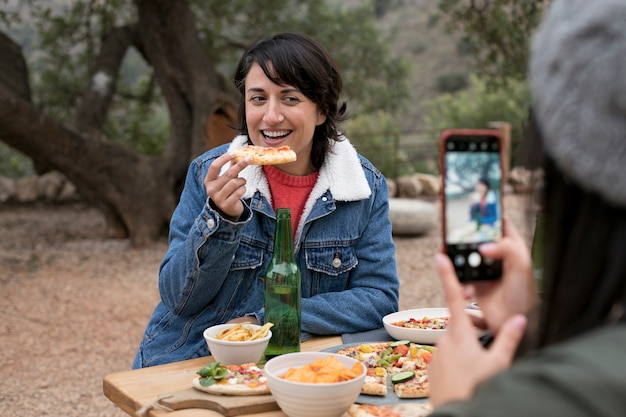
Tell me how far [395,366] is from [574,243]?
107 centimetres

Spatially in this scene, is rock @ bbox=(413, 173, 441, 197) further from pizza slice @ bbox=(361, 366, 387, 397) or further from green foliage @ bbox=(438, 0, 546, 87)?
pizza slice @ bbox=(361, 366, 387, 397)

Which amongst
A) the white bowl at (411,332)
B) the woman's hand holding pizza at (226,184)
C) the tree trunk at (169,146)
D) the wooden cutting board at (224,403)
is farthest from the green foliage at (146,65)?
the wooden cutting board at (224,403)

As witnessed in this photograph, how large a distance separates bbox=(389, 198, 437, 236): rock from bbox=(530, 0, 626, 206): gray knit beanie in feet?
27.9

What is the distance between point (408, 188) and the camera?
483 inches

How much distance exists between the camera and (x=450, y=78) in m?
34.3

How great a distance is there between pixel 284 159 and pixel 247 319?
0.51 meters

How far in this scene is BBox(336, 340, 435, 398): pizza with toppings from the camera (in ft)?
5.90

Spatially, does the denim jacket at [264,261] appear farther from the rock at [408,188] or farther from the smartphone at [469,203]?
the rock at [408,188]

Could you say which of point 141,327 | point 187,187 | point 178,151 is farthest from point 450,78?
point 187,187

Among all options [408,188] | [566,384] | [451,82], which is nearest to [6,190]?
[408,188]

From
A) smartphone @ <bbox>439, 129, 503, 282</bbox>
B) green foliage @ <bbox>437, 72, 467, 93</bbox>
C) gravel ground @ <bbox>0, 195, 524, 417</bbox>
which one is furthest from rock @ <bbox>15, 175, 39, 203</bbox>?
green foliage @ <bbox>437, 72, 467, 93</bbox>

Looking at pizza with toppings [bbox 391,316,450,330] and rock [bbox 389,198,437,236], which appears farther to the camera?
rock [bbox 389,198,437,236]

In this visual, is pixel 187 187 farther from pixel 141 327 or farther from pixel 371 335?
pixel 141 327

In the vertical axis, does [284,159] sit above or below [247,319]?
above
